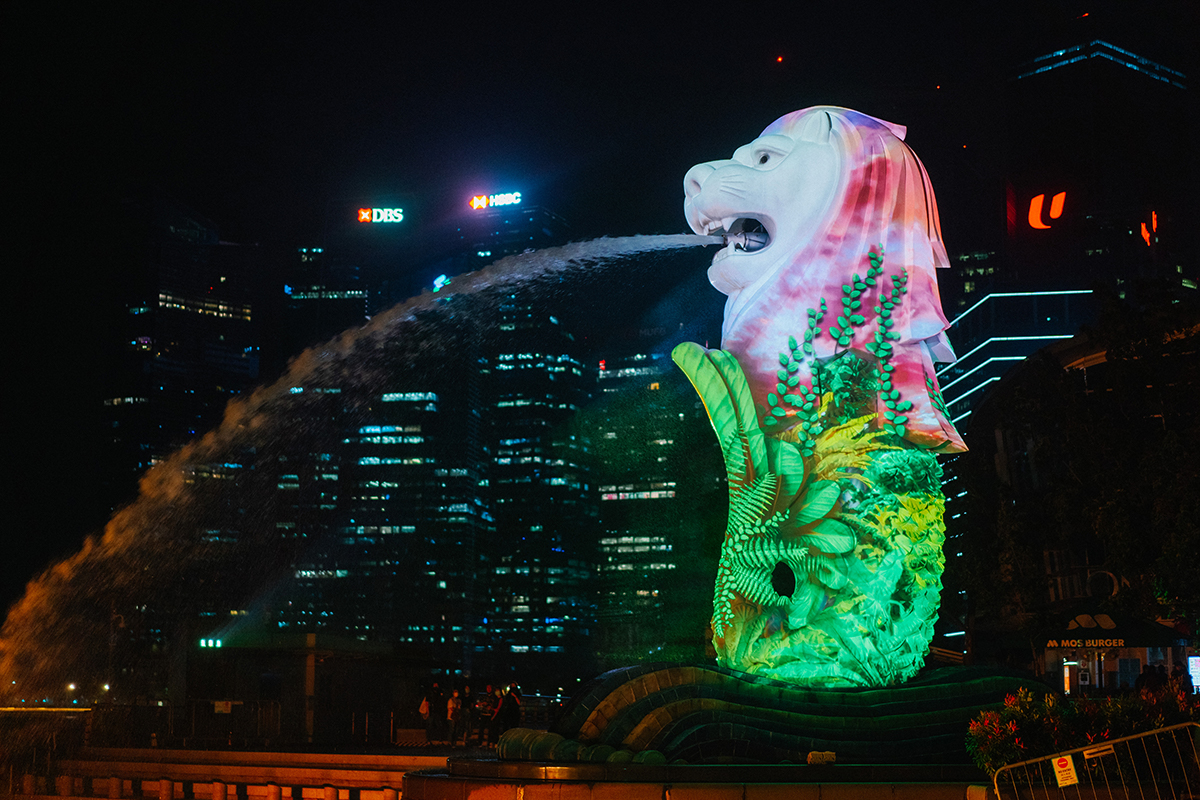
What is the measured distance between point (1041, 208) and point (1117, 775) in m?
81.0

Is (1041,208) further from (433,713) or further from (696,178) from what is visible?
(696,178)

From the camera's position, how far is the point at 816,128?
58.7ft

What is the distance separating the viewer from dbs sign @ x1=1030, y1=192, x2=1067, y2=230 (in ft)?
277

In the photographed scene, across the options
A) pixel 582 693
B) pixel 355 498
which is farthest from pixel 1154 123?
pixel 582 693

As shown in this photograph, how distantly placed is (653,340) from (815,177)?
64.7ft

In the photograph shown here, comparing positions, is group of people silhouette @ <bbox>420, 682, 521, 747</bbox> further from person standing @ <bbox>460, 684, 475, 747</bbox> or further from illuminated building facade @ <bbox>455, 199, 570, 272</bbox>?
illuminated building facade @ <bbox>455, 199, 570, 272</bbox>

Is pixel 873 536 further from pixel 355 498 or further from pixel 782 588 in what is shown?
pixel 355 498

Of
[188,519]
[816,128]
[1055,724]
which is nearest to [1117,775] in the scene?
[1055,724]

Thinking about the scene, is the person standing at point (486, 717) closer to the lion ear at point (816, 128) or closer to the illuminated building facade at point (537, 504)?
the lion ear at point (816, 128)

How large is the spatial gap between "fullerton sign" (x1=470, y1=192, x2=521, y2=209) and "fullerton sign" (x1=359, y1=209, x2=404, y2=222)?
19063 millimetres

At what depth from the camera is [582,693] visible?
561 inches

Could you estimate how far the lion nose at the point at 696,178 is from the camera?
59.3 feet

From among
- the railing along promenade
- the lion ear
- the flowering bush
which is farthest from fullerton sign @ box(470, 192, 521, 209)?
the flowering bush

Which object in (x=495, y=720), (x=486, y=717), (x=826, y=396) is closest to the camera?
(x=826, y=396)
